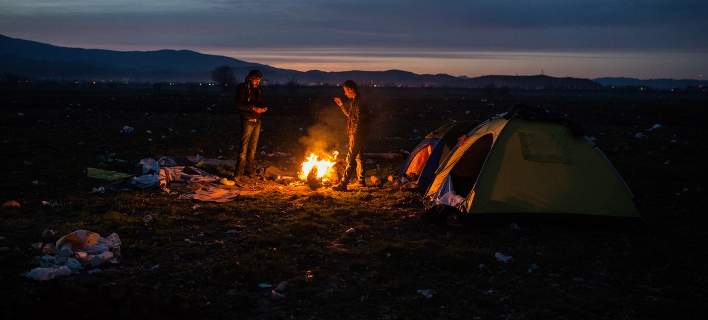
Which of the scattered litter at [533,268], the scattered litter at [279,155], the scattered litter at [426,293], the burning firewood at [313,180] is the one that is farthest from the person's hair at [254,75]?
the scattered litter at [533,268]

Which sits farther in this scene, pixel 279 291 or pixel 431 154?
pixel 431 154

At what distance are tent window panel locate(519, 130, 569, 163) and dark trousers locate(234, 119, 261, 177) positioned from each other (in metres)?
5.56

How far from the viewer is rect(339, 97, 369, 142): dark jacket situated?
10727 millimetres

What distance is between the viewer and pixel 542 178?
27.3 ft

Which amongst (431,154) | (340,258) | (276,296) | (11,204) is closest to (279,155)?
(431,154)

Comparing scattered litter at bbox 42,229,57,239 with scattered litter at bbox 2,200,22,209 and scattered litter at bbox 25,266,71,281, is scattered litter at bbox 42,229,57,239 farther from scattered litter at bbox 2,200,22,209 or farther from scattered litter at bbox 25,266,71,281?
scattered litter at bbox 2,200,22,209

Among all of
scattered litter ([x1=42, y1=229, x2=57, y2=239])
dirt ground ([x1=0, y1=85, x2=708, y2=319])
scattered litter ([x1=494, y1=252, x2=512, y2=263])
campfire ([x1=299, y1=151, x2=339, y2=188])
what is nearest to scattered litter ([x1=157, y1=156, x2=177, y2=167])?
dirt ground ([x1=0, y1=85, x2=708, y2=319])

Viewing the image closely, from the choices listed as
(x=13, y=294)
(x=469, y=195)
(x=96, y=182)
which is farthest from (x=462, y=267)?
(x=96, y=182)

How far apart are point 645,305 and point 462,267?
2.01 m

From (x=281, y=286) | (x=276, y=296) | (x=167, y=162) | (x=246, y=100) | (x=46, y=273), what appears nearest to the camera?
(x=276, y=296)

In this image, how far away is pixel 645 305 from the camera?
18.7 ft

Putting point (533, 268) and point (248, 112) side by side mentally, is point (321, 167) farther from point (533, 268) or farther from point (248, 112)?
point (533, 268)

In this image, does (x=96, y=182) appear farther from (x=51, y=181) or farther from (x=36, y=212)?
(x=36, y=212)

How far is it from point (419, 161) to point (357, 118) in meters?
1.95
